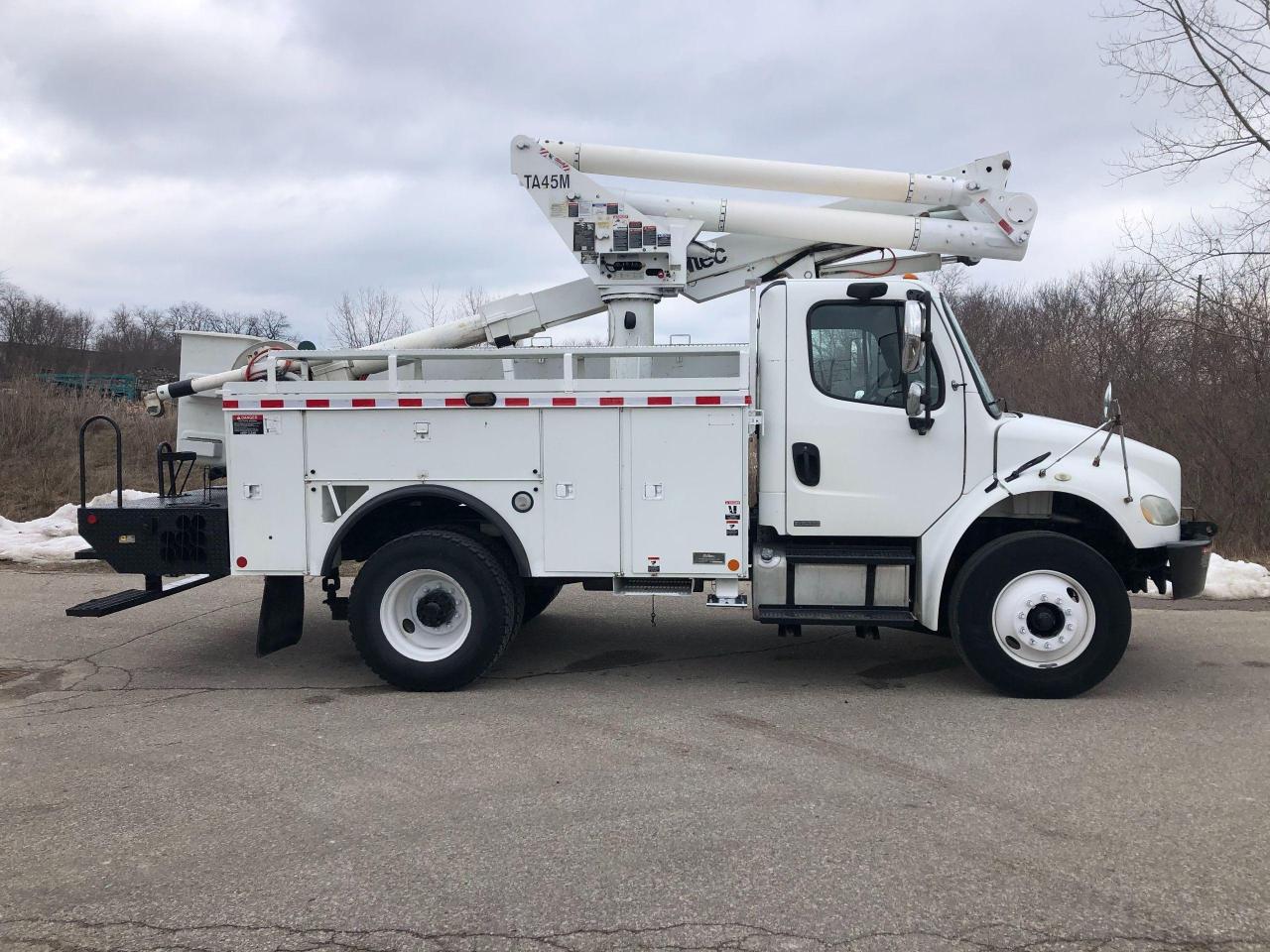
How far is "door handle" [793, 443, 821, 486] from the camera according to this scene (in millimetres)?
6066

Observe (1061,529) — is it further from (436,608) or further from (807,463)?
(436,608)

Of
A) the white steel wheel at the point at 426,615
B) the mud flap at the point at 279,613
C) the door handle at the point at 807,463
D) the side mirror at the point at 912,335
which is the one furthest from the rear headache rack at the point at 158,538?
the side mirror at the point at 912,335

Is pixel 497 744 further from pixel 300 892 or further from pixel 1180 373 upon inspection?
pixel 1180 373

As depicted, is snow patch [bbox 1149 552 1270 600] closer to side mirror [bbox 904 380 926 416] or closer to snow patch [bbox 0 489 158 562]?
side mirror [bbox 904 380 926 416]

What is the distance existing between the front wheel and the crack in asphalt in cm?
274

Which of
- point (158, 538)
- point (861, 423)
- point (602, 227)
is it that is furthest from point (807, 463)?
point (158, 538)

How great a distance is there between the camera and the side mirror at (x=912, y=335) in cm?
548

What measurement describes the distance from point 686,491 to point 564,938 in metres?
3.29

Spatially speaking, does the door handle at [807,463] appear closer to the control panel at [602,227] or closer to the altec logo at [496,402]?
the altec logo at [496,402]

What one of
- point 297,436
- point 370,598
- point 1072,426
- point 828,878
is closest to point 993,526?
point 1072,426

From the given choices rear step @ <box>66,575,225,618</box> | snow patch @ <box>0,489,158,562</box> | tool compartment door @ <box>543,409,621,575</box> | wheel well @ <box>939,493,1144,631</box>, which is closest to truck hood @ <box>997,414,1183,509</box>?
wheel well @ <box>939,493,1144,631</box>

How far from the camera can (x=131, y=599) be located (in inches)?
263

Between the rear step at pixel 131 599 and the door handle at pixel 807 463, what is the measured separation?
3.92 metres

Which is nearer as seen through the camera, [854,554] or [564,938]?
[564,938]
